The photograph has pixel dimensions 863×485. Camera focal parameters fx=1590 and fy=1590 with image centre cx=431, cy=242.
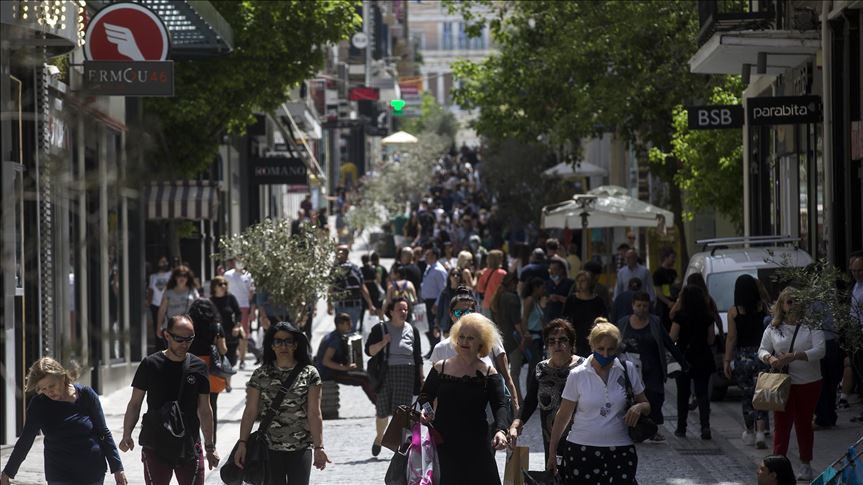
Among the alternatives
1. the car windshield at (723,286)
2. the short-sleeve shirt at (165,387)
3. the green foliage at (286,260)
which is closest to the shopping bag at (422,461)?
the short-sleeve shirt at (165,387)

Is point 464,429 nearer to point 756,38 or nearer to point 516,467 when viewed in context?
point 516,467

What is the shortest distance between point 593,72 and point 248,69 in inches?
294

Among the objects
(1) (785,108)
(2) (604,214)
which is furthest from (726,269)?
(2) (604,214)

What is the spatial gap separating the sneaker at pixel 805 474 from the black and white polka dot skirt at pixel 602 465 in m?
3.50

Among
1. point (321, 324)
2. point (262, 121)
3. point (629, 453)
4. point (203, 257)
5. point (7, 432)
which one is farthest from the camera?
point (262, 121)

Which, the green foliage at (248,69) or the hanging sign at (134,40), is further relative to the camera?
the green foliage at (248,69)

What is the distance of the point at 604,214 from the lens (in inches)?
1163

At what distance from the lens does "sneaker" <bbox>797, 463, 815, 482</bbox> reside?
39.6 feet

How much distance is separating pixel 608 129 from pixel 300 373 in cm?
2511

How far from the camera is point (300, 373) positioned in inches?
376

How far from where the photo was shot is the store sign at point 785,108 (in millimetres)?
20094

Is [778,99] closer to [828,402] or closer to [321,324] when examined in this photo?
[828,402]

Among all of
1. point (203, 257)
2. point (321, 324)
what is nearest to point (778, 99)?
point (321, 324)

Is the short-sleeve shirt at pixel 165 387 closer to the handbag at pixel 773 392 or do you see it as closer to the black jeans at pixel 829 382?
the handbag at pixel 773 392
